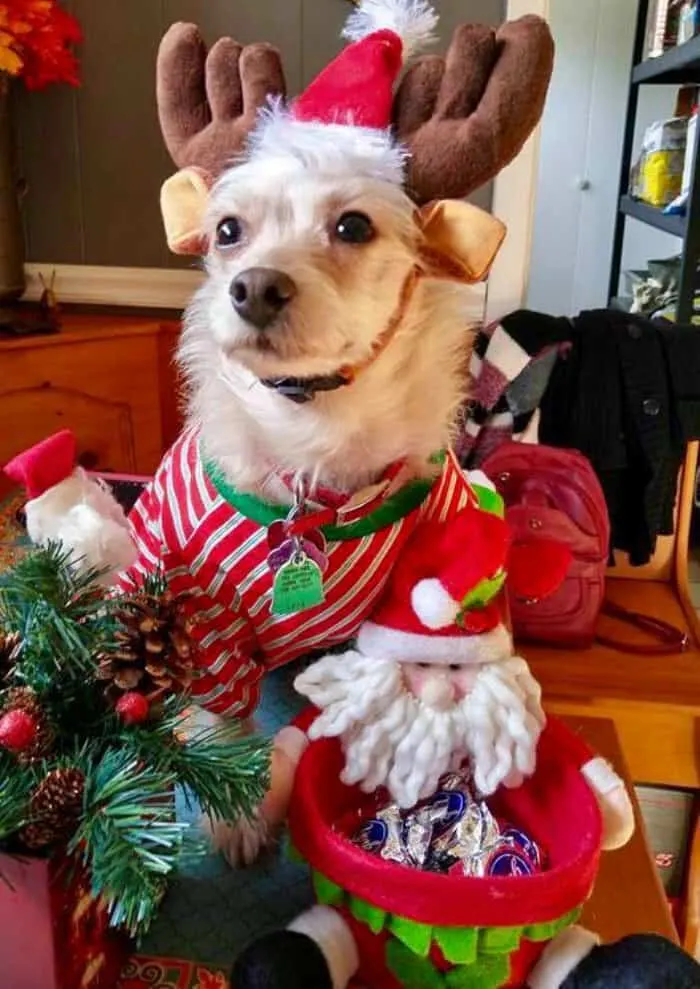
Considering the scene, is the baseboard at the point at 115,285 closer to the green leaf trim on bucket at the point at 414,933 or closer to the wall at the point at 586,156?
the green leaf trim on bucket at the point at 414,933

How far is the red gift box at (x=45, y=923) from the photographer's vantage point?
439 millimetres

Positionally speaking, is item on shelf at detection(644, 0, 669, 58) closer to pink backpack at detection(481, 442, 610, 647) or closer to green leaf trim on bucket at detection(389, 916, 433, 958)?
pink backpack at detection(481, 442, 610, 647)

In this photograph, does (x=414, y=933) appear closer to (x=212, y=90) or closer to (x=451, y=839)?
(x=451, y=839)

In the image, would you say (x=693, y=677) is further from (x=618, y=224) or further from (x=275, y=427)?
(x=618, y=224)

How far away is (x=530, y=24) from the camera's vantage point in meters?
0.61

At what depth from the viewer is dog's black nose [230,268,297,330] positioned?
55 centimetres

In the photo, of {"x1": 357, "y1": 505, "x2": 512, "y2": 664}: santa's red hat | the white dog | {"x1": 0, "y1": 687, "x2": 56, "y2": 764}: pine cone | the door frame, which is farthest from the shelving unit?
{"x1": 0, "y1": 687, "x2": 56, "y2": 764}: pine cone

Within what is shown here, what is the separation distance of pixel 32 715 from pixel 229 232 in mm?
339

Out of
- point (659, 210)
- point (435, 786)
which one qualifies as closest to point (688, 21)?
point (659, 210)

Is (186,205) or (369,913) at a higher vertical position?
(186,205)

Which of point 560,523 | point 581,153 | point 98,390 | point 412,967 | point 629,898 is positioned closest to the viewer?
point 412,967

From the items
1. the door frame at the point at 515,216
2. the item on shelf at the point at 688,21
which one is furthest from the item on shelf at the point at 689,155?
the door frame at the point at 515,216

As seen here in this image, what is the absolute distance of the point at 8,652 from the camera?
48 centimetres

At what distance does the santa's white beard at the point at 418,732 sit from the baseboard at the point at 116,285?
1.12 metres
